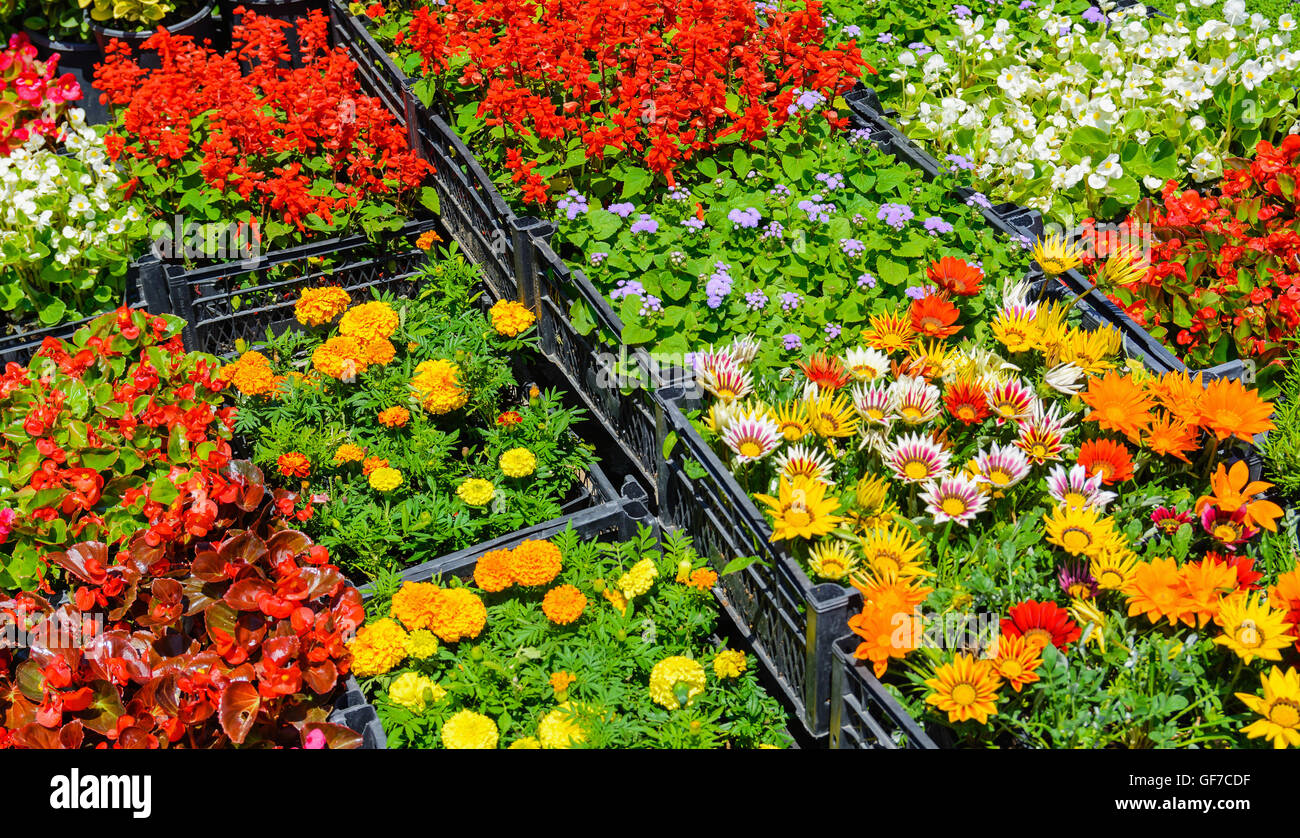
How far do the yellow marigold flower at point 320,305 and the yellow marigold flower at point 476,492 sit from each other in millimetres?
1018

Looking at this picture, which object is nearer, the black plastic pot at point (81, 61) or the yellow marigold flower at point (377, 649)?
the yellow marigold flower at point (377, 649)

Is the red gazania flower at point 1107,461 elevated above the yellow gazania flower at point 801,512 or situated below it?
above

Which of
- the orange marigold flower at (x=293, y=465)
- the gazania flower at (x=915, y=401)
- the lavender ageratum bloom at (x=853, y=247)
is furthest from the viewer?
the lavender ageratum bloom at (x=853, y=247)

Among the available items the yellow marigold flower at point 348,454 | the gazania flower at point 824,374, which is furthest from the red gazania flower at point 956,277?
the yellow marigold flower at point 348,454

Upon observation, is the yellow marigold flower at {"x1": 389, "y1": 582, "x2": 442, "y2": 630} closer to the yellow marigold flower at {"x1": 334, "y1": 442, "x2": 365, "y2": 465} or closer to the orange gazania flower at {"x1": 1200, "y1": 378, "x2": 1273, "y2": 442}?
the yellow marigold flower at {"x1": 334, "y1": 442, "x2": 365, "y2": 465}

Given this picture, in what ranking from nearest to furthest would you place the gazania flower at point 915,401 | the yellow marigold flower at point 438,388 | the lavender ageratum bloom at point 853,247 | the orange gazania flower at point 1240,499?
the orange gazania flower at point 1240,499 → the gazania flower at point 915,401 → the yellow marigold flower at point 438,388 → the lavender ageratum bloom at point 853,247

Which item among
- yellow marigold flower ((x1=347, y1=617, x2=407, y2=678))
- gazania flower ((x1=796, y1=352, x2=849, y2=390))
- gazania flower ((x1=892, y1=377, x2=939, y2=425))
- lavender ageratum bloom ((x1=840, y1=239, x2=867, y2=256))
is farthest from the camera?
lavender ageratum bloom ((x1=840, y1=239, x2=867, y2=256))

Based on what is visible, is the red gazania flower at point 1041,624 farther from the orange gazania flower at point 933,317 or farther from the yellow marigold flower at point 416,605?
the yellow marigold flower at point 416,605

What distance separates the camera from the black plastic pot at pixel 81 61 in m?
6.47

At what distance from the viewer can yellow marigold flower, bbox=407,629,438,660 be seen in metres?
3.26

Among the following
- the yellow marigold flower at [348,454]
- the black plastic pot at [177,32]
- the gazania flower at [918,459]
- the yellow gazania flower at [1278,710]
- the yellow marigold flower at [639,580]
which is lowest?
the yellow gazania flower at [1278,710]

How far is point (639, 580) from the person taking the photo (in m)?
3.45

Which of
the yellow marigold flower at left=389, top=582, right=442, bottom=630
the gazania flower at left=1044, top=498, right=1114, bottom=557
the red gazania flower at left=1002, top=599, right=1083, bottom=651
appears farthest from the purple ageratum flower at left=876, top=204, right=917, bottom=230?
the yellow marigold flower at left=389, top=582, right=442, bottom=630

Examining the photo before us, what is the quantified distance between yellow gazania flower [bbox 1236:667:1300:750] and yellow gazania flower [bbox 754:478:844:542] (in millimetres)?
1035
